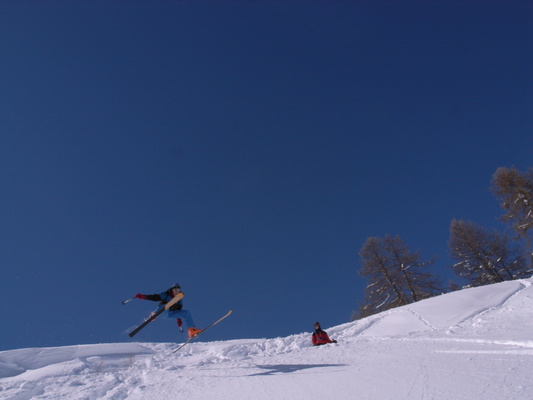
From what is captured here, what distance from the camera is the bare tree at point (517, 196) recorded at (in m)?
17.4

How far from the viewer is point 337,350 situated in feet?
22.8

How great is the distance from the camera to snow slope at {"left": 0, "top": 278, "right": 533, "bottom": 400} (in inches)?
143

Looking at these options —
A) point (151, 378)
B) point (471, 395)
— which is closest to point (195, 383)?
point (151, 378)

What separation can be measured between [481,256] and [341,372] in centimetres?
2275

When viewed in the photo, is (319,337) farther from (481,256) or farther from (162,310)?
(481,256)

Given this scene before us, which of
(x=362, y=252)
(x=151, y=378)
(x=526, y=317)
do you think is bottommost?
(x=526, y=317)

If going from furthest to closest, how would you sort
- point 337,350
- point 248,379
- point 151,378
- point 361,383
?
point 337,350 < point 151,378 < point 248,379 < point 361,383

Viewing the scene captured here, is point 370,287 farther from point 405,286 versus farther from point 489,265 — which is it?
point 489,265

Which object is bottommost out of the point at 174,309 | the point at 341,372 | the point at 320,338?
the point at 341,372

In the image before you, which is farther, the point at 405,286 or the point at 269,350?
the point at 405,286

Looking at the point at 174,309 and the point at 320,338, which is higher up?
the point at 174,309

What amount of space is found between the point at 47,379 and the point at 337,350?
7272mm

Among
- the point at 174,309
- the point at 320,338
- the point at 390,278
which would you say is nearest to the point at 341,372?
the point at 320,338

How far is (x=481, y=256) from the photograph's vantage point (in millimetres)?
22000
